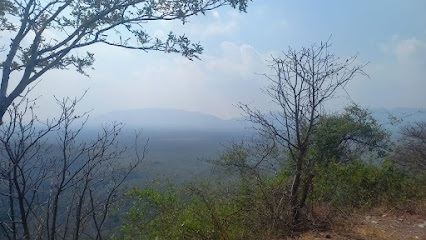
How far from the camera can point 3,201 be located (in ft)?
13.6

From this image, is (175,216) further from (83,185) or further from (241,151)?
(83,185)

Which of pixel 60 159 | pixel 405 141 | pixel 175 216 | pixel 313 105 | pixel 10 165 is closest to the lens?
pixel 10 165

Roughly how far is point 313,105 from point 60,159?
12.1 ft

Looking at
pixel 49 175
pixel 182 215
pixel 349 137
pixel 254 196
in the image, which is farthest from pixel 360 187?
pixel 49 175

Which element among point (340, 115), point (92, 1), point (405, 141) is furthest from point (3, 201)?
point (405, 141)

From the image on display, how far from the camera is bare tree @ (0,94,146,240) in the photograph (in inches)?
144

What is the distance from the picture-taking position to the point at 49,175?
13.3 ft

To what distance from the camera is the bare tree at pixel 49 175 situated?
365 centimetres

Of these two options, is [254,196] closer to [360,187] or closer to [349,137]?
[360,187]

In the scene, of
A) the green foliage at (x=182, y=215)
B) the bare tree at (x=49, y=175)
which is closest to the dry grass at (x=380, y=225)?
the green foliage at (x=182, y=215)

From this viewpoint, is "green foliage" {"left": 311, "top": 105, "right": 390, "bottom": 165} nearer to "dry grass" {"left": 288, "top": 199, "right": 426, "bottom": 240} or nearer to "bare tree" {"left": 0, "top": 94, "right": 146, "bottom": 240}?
"dry grass" {"left": 288, "top": 199, "right": 426, "bottom": 240}

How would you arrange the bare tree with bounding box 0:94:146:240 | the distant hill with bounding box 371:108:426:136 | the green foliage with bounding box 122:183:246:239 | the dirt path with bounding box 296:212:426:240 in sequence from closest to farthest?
the bare tree with bounding box 0:94:146:240 → the dirt path with bounding box 296:212:426:240 → the green foliage with bounding box 122:183:246:239 → the distant hill with bounding box 371:108:426:136

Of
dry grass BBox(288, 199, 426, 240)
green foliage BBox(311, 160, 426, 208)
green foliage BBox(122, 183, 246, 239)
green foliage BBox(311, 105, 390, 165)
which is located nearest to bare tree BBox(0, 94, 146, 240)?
green foliage BBox(122, 183, 246, 239)

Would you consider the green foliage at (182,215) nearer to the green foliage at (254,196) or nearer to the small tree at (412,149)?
the green foliage at (254,196)
